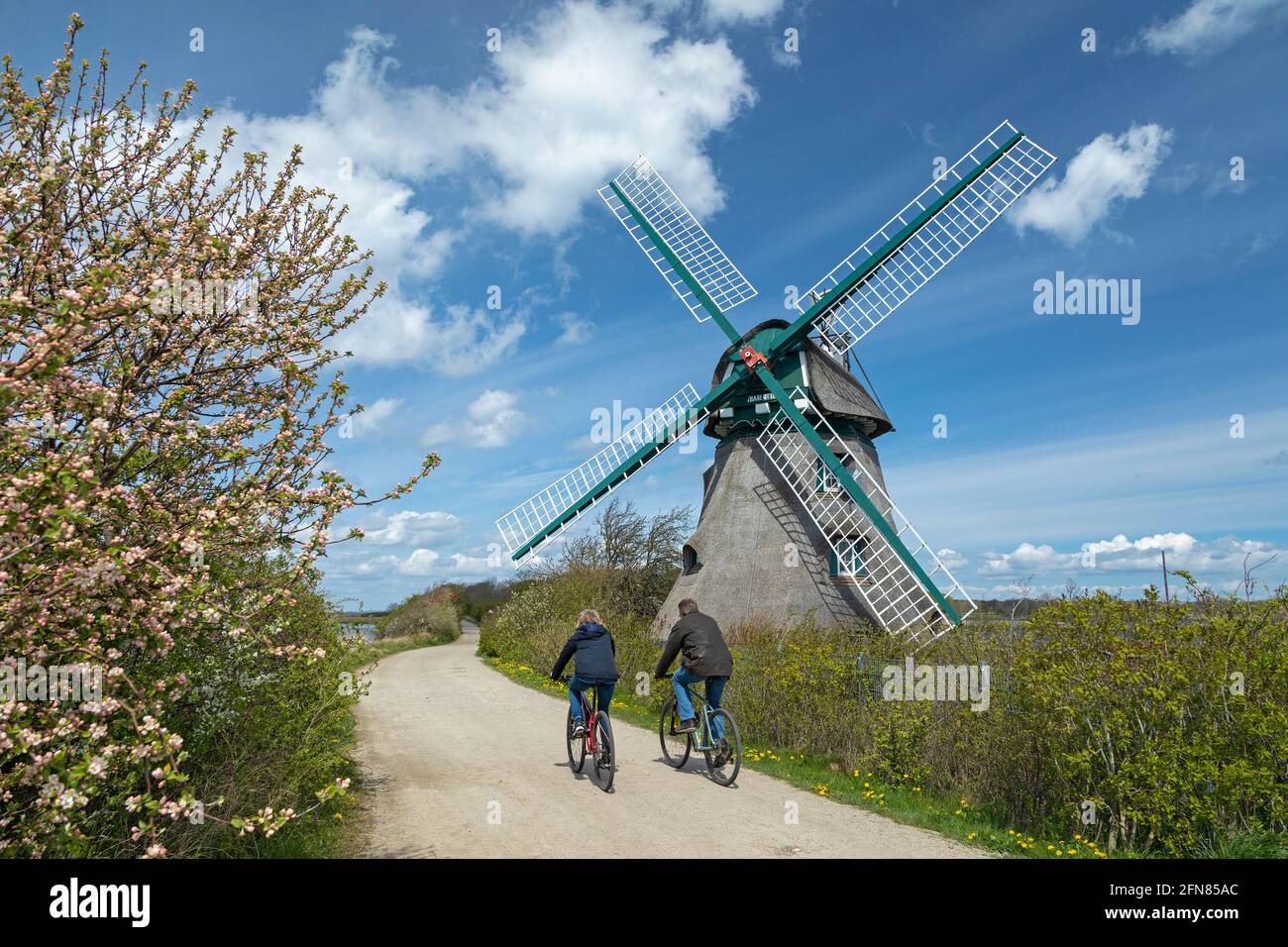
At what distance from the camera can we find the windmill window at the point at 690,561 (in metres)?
18.5

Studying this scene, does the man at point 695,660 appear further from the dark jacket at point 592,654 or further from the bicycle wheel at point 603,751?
the bicycle wheel at point 603,751

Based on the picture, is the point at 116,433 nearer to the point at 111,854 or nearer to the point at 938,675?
the point at 111,854

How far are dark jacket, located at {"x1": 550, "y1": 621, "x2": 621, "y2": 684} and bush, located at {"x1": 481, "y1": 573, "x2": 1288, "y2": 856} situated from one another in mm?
3159

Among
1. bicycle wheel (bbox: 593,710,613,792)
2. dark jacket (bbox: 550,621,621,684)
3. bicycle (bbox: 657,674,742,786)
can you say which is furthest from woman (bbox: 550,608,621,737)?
bicycle (bbox: 657,674,742,786)

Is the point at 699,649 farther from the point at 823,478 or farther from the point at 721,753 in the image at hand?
the point at 823,478

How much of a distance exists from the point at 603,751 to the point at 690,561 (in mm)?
11003

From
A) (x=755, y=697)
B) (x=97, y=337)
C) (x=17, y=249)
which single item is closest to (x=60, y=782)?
(x=97, y=337)

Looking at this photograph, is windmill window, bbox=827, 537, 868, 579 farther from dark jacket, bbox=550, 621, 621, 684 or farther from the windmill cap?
dark jacket, bbox=550, 621, 621, 684

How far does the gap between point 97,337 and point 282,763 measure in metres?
3.95

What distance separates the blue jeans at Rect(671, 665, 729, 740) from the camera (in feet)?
27.6

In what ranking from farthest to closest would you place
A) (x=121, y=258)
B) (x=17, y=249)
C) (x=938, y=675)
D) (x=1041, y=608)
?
(x=938, y=675), (x=1041, y=608), (x=121, y=258), (x=17, y=249)

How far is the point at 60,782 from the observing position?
3.50m

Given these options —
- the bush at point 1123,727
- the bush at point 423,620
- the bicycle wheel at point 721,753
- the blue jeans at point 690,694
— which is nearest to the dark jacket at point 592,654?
the blue jeans at point 690,694

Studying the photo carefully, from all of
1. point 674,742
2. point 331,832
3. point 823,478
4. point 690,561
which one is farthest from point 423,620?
point 331,832
